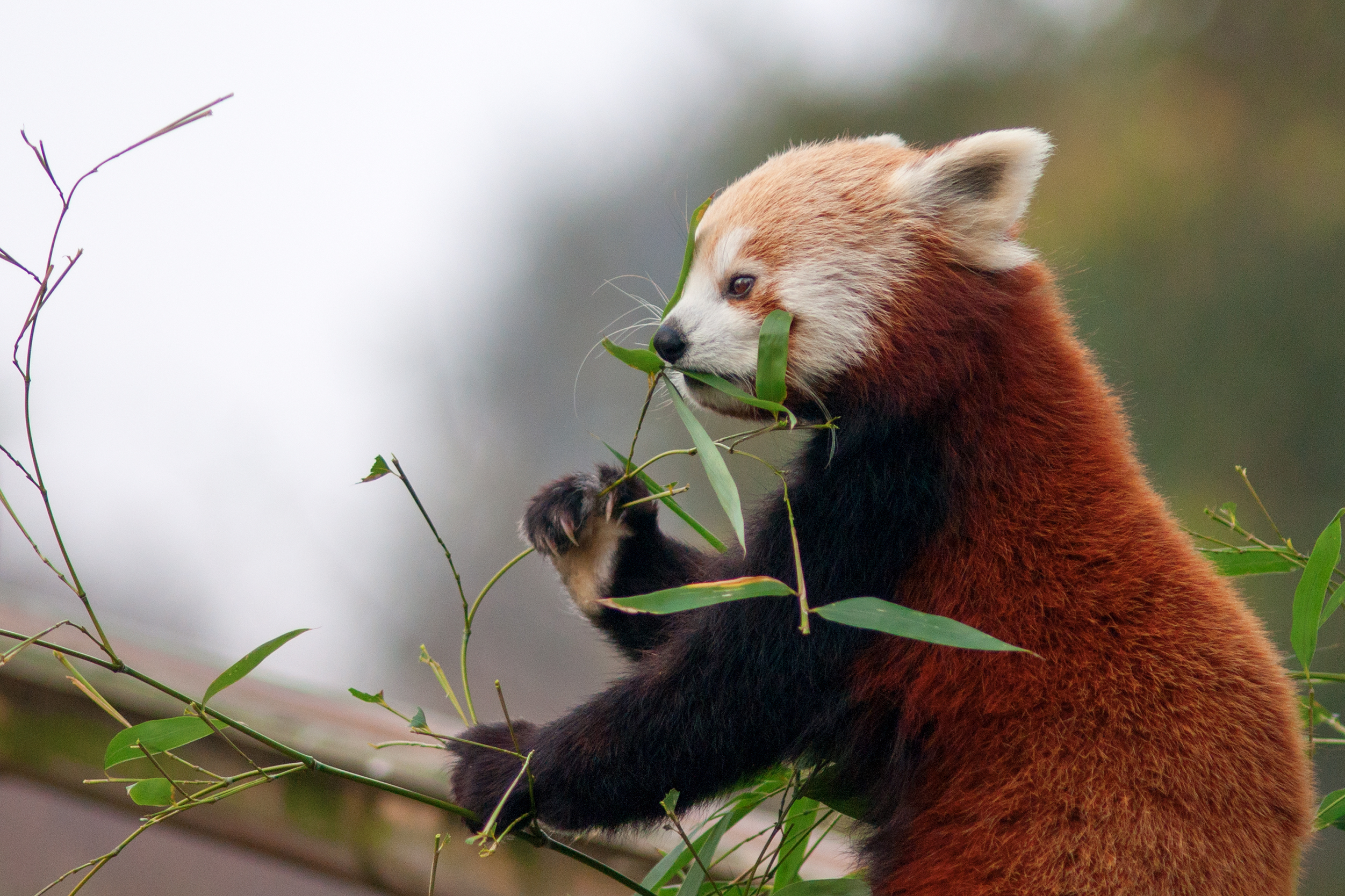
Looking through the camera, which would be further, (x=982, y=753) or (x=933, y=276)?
(x=933, y=276)

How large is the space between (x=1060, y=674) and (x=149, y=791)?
0.92 metres

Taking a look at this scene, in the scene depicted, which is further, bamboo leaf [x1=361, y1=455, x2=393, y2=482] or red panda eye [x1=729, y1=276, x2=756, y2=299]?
red panda eye [x1=729, y1=276, x2=756, y2=299]

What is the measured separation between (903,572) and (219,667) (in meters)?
1.15

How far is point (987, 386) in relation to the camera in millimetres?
1082

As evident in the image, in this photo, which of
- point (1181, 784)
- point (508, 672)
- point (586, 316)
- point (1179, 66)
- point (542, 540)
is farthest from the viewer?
point (1179, 66)

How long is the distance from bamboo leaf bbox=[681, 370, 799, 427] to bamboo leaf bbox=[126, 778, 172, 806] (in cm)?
68

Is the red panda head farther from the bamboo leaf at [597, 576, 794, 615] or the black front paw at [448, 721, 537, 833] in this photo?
the black front paw at [448, 721, 537, 833]

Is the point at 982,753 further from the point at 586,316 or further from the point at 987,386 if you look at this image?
the point at 586,316

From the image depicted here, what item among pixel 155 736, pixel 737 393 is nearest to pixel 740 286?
pixel 737 393

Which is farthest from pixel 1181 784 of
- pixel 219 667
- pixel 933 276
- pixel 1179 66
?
pixel 1179 66

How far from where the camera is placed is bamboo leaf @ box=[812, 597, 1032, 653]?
2.65ft

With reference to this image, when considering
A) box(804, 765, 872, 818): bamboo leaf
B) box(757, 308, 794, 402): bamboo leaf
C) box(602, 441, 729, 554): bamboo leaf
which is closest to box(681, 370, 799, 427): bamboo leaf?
box(757, 308, 794, 402): bamboo leaf

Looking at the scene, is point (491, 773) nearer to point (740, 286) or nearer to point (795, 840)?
point (795, 840)

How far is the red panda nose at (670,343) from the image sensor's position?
1.10 m
